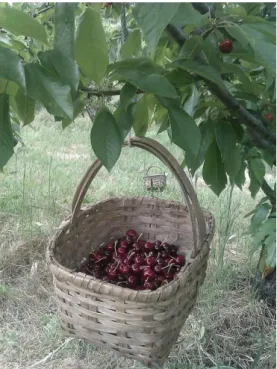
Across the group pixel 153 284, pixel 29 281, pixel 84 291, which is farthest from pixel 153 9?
pixel 29 281

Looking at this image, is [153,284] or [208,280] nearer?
[153,284]

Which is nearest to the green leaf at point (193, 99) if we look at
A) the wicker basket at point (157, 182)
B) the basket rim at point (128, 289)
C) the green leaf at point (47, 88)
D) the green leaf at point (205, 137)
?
the green leaf at point (205, 137)

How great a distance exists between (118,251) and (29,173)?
1.23m

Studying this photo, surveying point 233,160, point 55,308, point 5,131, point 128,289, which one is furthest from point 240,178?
point 55,308

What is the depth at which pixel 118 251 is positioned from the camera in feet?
4.40

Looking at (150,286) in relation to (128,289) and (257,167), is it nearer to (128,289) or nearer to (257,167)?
(128,289)

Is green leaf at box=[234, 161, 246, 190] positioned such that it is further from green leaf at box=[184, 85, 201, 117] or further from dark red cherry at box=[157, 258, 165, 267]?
dark red cherry at box=[157, 258, 165, 267]

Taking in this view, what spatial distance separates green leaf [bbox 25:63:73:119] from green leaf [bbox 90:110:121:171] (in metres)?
0.09

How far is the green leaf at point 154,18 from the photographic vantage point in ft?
1.25

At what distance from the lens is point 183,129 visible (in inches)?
22.4

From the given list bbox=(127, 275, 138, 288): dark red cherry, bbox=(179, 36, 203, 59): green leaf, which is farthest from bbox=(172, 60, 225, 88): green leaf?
bbox=(127, 275, 138, 288): dark red cherry

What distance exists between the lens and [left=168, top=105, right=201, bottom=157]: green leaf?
57cm

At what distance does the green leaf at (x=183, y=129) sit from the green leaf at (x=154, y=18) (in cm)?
→ 18

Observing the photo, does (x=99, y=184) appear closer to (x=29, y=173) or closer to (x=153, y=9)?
(x=29, y=173)
